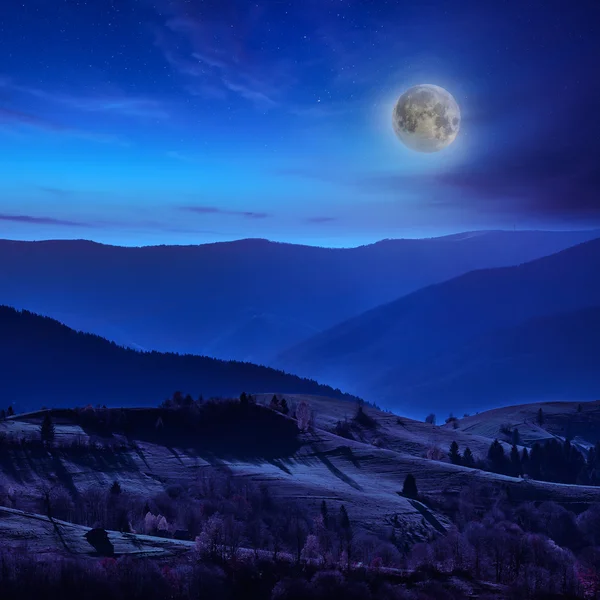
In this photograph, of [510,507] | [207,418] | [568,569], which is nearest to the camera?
[568,569]

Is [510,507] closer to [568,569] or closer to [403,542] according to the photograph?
[403,542]

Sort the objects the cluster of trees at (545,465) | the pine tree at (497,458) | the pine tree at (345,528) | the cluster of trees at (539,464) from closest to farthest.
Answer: the pine tree at (345,528) < the cluster of trees at (539,464) < the cluster of trees at (545,465) < the pine tree at (497,458)

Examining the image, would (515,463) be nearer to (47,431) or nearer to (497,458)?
(497,458)

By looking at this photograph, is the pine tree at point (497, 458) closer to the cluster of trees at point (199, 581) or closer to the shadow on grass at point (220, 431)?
the shadow on grass at point (220, 431)

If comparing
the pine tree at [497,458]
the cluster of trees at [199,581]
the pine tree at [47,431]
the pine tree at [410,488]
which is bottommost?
the cluster of trees at [199,581]

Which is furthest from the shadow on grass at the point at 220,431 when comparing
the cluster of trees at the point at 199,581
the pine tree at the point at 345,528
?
the cluster of trees at the point at 199,581

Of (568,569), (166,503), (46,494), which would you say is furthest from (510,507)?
(46,494)

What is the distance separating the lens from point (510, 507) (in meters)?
125

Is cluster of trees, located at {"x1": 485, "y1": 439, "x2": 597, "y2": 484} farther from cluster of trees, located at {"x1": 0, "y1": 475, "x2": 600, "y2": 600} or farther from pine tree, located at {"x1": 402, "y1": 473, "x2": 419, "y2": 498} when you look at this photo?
pine tree, located at {"x1": 402, "y1": 473, "x2": 419, "y2": 498}

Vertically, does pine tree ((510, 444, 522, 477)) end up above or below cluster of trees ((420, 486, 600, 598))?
above

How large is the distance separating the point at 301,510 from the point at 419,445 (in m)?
80.5

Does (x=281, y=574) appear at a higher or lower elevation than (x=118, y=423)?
lower

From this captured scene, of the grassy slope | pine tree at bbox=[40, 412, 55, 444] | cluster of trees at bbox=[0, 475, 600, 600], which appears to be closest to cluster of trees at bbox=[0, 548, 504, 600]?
cluster of trees at bbox=[0, 475, 600, 600]

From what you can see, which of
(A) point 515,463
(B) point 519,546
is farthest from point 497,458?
(B) point 519,546
